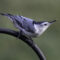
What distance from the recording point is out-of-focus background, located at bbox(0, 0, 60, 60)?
15.5 ft

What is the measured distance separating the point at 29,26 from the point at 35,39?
7.56ft

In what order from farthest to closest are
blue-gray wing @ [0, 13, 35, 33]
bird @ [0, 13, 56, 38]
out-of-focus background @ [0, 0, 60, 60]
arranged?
out-of-focus background @ [0, 0, 60, 60]
blue-gray wing @ [0, 13, 35, 33]
bird @ [0, 13, 56, 38]

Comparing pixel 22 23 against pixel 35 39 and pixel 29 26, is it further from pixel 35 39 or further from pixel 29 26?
pixel 35 39

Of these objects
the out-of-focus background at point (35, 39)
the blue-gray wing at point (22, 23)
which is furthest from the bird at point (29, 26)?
the out-of-focus background at point (35, 39)

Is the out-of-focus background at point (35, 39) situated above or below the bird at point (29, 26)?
above

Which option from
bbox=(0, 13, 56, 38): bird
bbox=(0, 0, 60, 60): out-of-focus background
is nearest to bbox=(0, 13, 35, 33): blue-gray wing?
bbox=(0, 13, 56, 38): bird

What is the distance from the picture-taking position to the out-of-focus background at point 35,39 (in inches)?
185

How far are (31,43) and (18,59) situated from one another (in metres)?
2.26

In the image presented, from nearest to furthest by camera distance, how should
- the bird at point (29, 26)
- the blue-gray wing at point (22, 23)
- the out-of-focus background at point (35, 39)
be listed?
the bird at point (29, 26), the blue-gray wing at point (22, 23), the out-of-focus background at point (35, 39)

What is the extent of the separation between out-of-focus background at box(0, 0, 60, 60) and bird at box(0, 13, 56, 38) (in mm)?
1524

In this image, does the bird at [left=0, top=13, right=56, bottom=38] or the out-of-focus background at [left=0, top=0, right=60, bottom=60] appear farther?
the out-of-focus background at [left=0, top=0, right=60, bottom=60]

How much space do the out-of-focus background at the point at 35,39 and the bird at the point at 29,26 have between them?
152cm

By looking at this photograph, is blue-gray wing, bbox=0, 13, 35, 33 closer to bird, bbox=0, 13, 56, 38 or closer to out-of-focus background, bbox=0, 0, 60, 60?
bird, bbox=0, 13, 56, 38

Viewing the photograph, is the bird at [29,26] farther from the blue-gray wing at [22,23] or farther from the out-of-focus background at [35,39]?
the out-of-focus background at [35,39]
